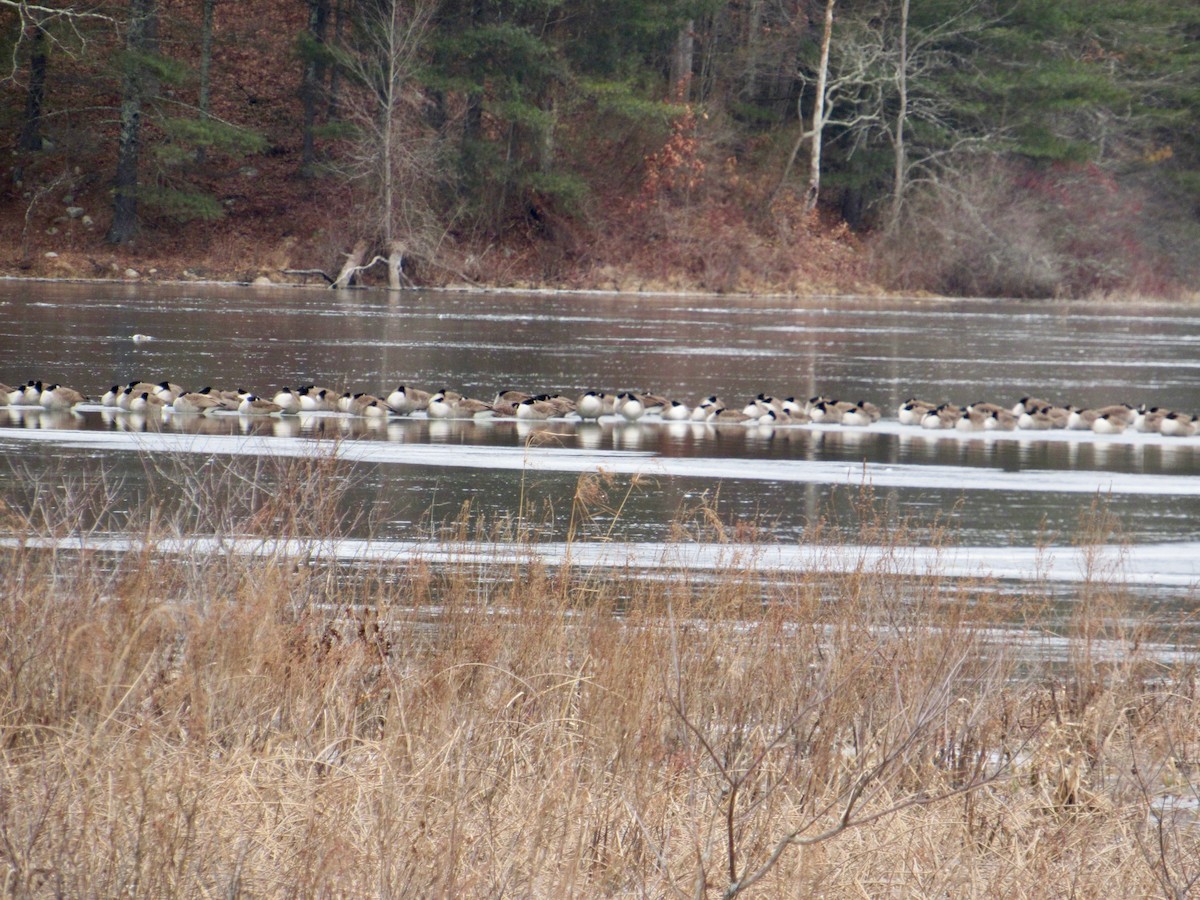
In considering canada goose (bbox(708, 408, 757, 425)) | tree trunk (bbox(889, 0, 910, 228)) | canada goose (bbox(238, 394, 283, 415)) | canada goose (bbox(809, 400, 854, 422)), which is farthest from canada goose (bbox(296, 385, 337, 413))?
tree trunk (bbox(889, 0, 910, 228))

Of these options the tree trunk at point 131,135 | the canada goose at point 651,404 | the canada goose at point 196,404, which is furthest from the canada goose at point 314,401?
the tree trunk at point 131,135

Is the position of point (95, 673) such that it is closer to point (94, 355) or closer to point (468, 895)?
point (468, 895)

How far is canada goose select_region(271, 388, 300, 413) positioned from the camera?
53.2ft

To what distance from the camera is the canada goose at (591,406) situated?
16891mm

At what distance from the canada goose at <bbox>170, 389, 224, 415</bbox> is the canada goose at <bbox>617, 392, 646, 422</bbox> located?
454 centimetres

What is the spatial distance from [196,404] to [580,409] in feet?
14.2

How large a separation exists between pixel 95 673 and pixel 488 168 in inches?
1661

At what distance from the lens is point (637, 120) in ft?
158

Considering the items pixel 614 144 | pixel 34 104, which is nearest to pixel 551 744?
pixel 34 104

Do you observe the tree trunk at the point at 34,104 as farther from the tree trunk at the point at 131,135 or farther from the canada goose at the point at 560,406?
the canada goose at the point at 560,406

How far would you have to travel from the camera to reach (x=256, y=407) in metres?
15.9

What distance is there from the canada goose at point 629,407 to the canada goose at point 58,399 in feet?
20.0

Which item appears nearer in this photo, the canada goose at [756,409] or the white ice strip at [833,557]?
the white ice strip at [833,557]

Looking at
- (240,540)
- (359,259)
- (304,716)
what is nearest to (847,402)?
(240,540)
